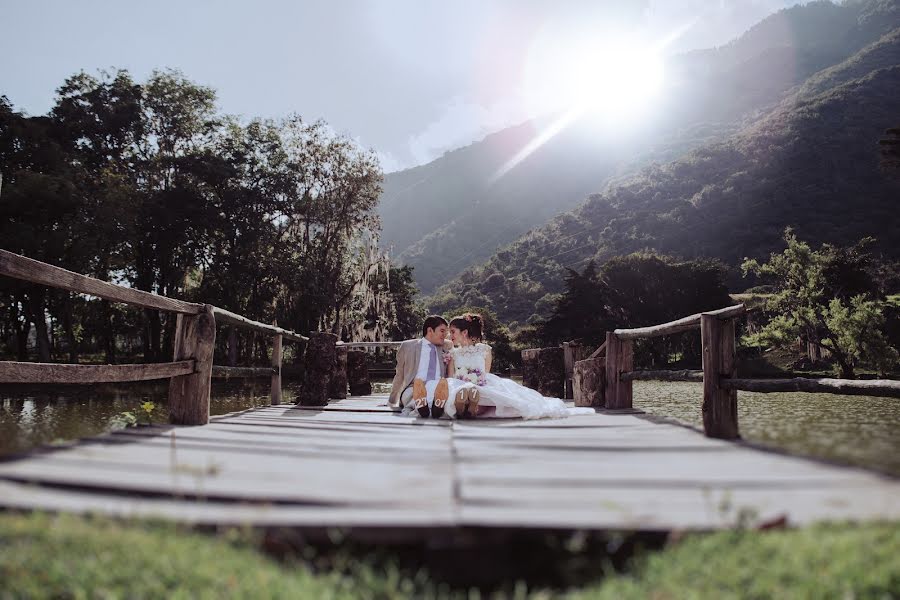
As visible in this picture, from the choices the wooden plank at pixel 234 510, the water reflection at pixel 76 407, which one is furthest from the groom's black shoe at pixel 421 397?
the wooden plank at pixel 234 510

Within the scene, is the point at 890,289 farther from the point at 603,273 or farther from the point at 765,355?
the point at 603,273

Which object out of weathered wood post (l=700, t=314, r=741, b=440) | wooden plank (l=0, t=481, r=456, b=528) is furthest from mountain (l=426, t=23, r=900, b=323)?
wooden plank (l=0, t=481, r=456, b=528)

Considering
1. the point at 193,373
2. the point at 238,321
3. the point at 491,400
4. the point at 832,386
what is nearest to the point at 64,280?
the point at 193,373

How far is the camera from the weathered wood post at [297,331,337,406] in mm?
6898

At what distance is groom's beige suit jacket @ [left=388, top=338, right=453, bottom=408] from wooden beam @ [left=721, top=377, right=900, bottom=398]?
2953 mm

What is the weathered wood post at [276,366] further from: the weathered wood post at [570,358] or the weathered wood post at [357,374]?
the weathered wood post at [570,358]

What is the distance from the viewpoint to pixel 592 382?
6641 millimetres

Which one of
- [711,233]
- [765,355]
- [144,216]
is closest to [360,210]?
[144,216]

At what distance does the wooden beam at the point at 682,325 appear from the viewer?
3939 millimetres

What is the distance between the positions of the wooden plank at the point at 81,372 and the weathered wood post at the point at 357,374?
5282mm

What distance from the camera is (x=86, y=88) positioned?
2455 cm

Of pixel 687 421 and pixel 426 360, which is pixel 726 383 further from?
pixel 426 360

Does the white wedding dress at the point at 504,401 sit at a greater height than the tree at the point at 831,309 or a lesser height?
lesser

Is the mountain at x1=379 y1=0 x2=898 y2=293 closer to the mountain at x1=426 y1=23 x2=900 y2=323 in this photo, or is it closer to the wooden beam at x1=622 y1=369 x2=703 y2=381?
the mountain at x1=426 y1=23 x2=900 y2=323
